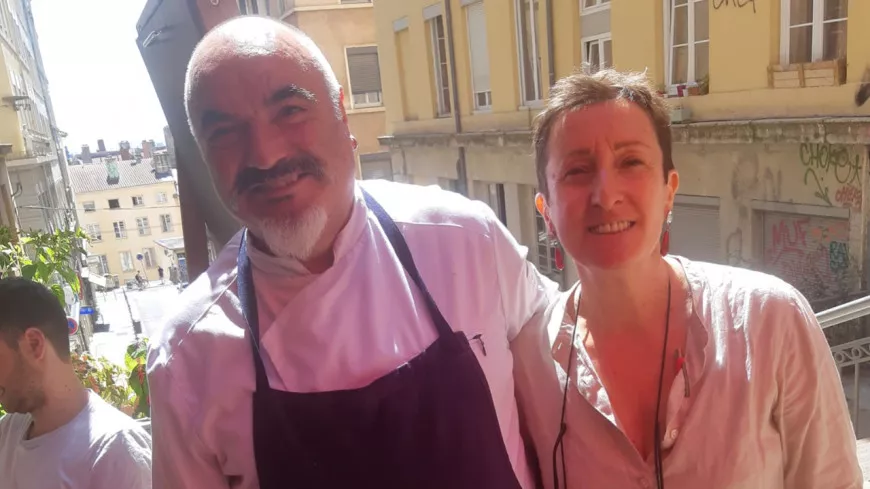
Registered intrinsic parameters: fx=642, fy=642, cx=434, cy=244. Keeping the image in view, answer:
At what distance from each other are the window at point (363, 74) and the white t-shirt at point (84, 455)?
12201 mm

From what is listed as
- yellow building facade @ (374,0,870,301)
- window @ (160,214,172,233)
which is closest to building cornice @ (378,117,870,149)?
yellow building facade @ (374,0,870,301)

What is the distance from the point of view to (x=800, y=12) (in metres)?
5.84

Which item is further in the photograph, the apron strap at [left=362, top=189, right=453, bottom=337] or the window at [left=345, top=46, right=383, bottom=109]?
the window at [left=345, top=46, right=383, bottom=109]

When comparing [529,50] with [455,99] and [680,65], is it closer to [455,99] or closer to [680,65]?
[455,99]

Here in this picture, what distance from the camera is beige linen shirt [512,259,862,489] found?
50.8 inches

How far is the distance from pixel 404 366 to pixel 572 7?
782 centimetres

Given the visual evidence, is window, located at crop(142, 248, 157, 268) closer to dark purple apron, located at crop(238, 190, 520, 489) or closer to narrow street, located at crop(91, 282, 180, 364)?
narrow street, located at crop(91, 282, 180, 364)

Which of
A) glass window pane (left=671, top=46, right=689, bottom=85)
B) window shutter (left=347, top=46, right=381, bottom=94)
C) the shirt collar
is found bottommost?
the shirt collar

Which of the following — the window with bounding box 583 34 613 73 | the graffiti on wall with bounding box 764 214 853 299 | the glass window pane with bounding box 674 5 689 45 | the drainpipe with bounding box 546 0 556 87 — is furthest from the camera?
the drainpipe with bounding box 546 0 556 87

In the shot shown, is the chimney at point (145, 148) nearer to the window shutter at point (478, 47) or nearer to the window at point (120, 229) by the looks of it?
the window at point (120, 229)

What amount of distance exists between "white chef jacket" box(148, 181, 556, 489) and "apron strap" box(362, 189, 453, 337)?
0.6 inches

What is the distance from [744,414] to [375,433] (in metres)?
0.74

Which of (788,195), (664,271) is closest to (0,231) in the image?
(664,271)

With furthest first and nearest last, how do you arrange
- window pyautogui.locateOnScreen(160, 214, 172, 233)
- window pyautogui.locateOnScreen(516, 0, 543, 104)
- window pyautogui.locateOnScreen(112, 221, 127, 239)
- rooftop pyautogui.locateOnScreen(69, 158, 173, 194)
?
window pyautogui.locateOnScreen(160, 214, 172, 233) < window pyautogui.locateOnScreen(112, 221, 127, 239) < rooftop pyautogui.locateOnScreen(69, 158, 173, 194) < window pyautogui.locateOnScreen(516, 0, 543, 104)
